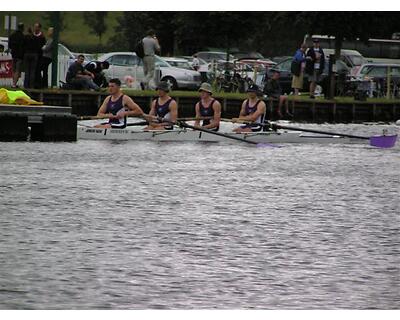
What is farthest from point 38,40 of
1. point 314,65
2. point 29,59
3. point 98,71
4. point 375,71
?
point 375,71

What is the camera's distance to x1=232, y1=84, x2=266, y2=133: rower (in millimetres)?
24797

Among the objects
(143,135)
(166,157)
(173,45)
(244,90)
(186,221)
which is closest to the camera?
(186,221)

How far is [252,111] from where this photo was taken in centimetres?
2498

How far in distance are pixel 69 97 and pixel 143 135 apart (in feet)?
28.7

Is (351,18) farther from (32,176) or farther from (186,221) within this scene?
(186,221)

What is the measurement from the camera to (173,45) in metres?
67.2

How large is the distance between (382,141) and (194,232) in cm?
1332

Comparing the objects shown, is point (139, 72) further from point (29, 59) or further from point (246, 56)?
point (246, 56)

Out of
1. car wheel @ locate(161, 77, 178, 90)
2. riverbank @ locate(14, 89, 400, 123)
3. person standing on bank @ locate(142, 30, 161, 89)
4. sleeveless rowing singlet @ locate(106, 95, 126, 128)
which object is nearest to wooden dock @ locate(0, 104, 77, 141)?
sleeveless rowing singlet @ locate(106, 95, 126, 128)

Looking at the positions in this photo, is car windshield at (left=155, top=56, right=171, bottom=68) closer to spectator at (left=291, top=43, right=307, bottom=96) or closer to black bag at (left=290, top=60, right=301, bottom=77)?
spectator at (left=291, top=43, right=307, bottom=96)

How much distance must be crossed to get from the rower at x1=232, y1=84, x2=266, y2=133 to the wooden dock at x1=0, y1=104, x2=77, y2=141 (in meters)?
3.43
